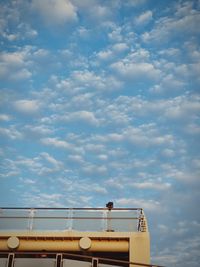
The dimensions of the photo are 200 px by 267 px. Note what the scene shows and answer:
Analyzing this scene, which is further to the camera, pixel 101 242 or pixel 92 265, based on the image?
pixel 101 242

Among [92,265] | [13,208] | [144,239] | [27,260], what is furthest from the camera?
[13,208]

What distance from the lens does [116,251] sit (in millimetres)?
18469

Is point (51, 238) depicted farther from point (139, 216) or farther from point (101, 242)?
point (139, 216)

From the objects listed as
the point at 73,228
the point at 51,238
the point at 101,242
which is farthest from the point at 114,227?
the point at 51,238

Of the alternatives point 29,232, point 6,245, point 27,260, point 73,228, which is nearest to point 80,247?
point 73,228

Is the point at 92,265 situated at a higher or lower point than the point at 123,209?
lower

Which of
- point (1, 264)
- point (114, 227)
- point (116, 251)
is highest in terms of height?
point (114, 227)

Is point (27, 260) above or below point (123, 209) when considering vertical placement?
below

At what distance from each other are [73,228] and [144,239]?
3919mm

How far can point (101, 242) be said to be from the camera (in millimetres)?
18328

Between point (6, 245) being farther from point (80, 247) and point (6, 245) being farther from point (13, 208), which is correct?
point (80, 247)

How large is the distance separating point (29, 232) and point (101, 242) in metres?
4.05

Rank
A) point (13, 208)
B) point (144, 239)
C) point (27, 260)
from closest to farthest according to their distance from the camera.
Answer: point (27, 260) → point (144, 239) → point (13, 208)

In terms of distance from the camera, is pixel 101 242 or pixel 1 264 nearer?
pixel 1 264
